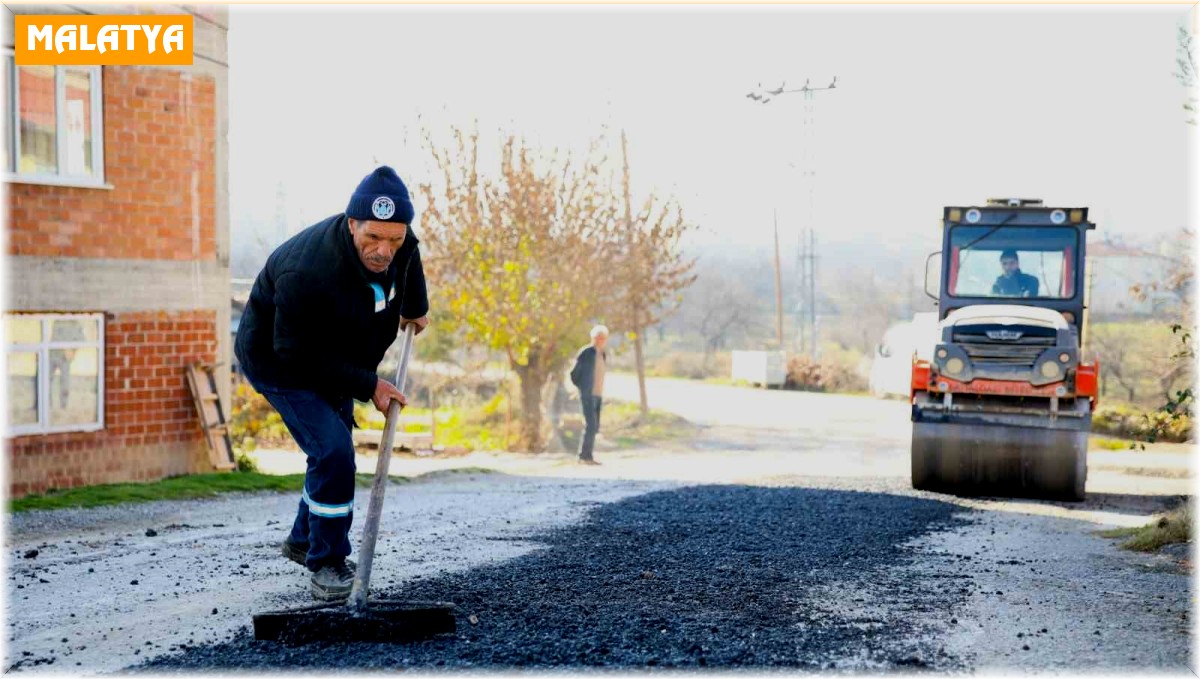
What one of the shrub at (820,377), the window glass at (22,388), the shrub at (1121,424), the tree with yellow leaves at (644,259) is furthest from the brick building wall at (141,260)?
the shrub at (820,377)

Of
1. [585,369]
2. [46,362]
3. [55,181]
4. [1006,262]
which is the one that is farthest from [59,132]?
[1006,262]

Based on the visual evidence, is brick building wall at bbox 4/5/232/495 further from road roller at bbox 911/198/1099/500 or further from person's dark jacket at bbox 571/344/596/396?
road roller at bbox 911/198/1099/500

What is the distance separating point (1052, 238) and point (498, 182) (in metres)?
12.8

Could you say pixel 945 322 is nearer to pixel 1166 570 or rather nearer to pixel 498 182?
pixel 1166 570

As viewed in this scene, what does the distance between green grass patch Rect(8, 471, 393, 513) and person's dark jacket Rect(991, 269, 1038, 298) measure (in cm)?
733

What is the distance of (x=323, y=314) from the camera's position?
233 inches

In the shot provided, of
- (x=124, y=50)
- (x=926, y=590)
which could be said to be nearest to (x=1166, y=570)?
(x=926, y=590)

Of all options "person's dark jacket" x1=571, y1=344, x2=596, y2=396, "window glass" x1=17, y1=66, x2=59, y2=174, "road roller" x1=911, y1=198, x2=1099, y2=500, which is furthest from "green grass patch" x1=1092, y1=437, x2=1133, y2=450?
"window glass" x1=17, y1=66, x2=59, y2=174

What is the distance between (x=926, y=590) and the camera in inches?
278

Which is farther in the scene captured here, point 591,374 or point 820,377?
point 820,377

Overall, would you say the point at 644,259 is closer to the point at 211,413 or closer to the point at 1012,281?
the point at 211,413

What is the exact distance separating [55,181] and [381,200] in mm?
9723

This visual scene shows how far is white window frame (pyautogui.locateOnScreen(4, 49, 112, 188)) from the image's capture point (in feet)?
45.4

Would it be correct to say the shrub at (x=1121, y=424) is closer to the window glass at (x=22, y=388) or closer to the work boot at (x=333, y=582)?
the window glass at (x=22, y=388)
